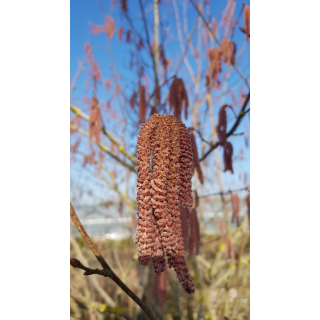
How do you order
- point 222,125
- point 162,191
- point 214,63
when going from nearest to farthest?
point 162,191 < point 222,125 < point 214,63

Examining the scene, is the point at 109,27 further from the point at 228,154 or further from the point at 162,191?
the point at 162,191

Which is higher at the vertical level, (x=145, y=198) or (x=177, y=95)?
(x=177, y=95)

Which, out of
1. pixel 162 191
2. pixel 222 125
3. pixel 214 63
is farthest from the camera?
pixel 214 63

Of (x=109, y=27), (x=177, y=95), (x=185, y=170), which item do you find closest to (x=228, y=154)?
(x=177, y=95)

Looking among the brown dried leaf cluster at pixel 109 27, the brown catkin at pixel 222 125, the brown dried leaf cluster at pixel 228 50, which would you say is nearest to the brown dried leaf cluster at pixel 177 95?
the brown catkin at pixel 222 125

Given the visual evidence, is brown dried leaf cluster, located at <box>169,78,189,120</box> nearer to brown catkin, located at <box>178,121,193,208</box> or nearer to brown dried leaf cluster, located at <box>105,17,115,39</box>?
brown catkin, located at <box>178,121,193,208</box>

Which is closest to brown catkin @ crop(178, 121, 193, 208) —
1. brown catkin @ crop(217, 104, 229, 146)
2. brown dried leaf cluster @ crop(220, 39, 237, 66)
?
brown catkin @ crop(217, 104, 229, 146)

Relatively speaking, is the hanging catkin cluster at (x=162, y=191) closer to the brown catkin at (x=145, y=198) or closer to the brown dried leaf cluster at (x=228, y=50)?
the brown catkin at (x=145, y=198)

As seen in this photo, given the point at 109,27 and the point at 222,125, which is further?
the point at 109,27
